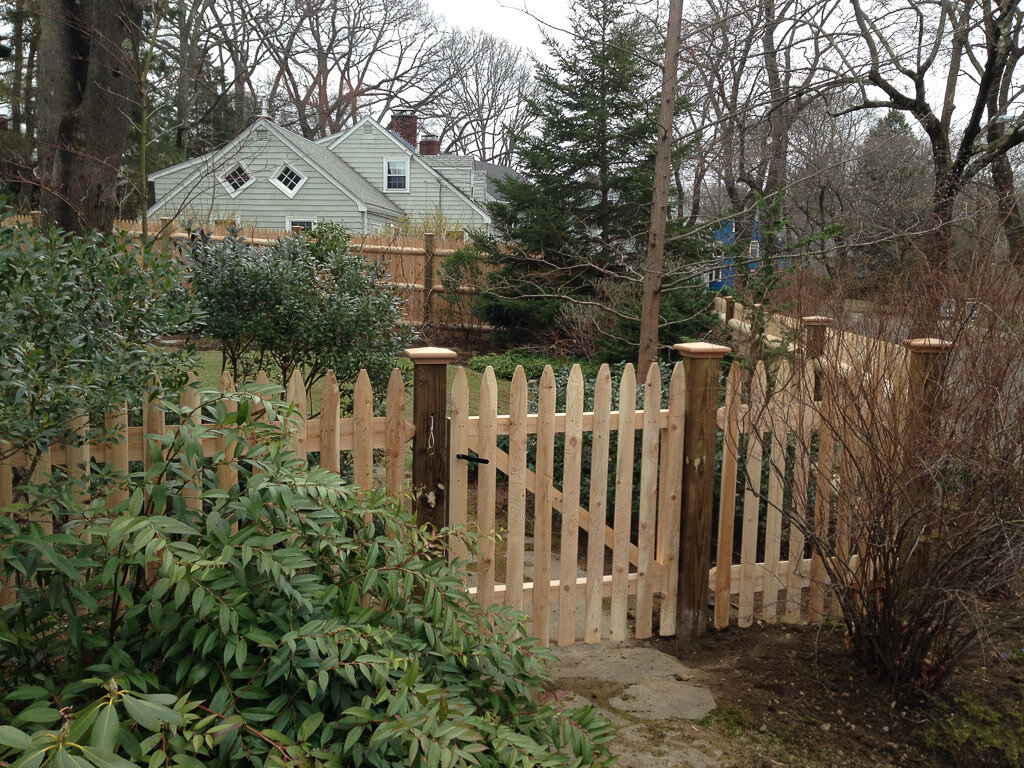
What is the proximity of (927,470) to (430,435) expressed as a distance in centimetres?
195

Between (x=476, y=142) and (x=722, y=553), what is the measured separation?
31310mm

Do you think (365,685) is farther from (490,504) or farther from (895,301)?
(895,301)

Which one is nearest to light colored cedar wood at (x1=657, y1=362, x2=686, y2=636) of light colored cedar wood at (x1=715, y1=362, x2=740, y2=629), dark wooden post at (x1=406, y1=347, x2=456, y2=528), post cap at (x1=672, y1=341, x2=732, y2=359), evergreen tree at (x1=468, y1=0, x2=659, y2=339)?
post cap at (x1=672, y1=341, x2=732, y2=359)

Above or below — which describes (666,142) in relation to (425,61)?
below

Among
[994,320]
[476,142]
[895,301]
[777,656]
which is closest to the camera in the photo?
[994,320]

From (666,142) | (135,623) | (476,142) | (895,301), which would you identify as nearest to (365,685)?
(135,623)

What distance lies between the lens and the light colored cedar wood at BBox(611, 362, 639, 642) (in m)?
3.77

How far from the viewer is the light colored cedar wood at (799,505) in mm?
3434

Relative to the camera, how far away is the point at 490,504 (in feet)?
11.8

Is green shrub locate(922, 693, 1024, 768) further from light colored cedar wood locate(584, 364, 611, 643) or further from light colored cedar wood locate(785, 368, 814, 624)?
light colored cedar wood locate(584, 364, 611, 643)

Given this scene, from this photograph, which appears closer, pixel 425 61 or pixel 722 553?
pixel 722 553

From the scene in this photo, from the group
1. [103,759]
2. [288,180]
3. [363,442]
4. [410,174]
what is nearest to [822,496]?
[363,442]

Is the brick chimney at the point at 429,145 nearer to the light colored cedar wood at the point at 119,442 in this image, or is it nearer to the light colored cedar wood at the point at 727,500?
the light colored cedar wood at the point at 727,500

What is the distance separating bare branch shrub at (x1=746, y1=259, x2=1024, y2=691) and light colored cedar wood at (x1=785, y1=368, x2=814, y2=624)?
0.07ft
